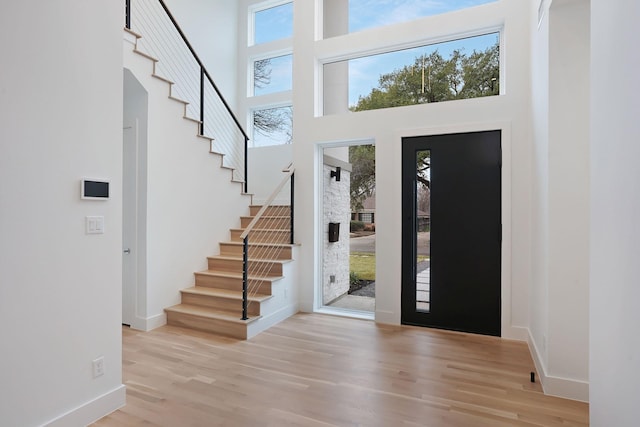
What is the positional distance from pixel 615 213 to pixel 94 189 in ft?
9.01

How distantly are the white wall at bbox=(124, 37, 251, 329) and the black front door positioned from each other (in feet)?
8.54

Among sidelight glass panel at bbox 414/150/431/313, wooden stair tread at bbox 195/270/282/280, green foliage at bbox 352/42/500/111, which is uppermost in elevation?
green foliage at bbox 352/42/500/111

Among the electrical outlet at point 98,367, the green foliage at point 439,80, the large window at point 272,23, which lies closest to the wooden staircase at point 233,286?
the electrical outlet at point 98,367

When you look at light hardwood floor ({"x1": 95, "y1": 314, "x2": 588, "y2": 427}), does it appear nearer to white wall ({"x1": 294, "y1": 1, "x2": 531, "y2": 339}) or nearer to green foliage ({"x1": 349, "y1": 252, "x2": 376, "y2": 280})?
white wall ({"x1": 294, "y1": 1, "x2": 531, "y2": 339})

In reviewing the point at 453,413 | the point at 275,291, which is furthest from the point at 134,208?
the point at 453,413

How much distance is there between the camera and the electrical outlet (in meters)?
2.21

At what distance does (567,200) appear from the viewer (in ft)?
8.19

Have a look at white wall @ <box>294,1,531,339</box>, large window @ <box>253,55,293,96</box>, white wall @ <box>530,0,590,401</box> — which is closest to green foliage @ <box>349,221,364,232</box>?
white wall @ <box>294,1,531,339</box>

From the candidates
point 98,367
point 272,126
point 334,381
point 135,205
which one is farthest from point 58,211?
point 272,126

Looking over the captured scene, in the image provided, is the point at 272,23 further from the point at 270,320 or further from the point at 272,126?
the point at 270,320

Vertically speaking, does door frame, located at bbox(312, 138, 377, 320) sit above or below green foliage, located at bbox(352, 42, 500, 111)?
below

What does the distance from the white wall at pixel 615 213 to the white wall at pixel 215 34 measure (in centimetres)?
563

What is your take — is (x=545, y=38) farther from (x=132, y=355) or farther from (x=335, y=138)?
(x=132, y=355)

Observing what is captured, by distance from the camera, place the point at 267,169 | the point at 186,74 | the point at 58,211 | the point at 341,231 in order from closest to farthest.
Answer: the point at 58,211, the point at 341,231, the point at 186,74, the point at 267,169
